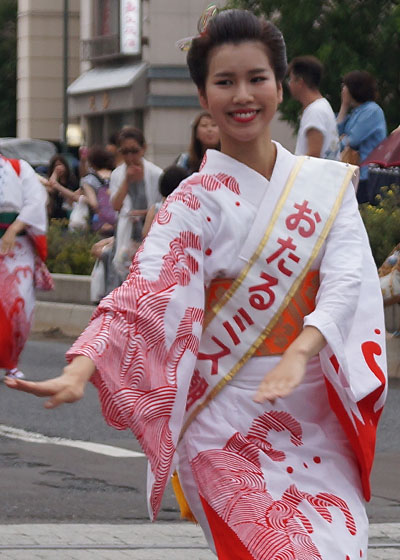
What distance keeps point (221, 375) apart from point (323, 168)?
55 cm

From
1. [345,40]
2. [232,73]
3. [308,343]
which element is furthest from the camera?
[345,40]

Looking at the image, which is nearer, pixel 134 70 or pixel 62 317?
pixel 62 317

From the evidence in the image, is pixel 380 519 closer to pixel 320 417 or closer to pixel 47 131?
pixel 320 417

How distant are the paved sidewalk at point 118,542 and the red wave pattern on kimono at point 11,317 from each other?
4.55 m

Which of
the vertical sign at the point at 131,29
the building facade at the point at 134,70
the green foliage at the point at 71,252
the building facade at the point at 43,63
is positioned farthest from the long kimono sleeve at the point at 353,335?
the building facade at the point at 43,63

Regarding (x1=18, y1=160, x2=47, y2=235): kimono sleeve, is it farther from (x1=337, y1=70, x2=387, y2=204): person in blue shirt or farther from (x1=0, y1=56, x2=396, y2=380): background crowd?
(x1=337, y1=70, x2=387, y2=204): person in blue shirt

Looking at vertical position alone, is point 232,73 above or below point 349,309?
above

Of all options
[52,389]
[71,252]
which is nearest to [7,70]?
[71,252]

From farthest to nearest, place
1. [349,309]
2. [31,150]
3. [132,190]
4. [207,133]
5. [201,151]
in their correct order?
[31,150] < [132,190] < [201,151] < [207,133] < [349,309]

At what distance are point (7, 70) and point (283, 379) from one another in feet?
191

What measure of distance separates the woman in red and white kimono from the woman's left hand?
→ 7.40m

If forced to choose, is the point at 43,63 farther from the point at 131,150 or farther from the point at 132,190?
the point at 131,150

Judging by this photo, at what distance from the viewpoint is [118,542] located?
5906 mm

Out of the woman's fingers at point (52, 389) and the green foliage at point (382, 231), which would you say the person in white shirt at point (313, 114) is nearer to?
the green foliage at point (382, 231)
